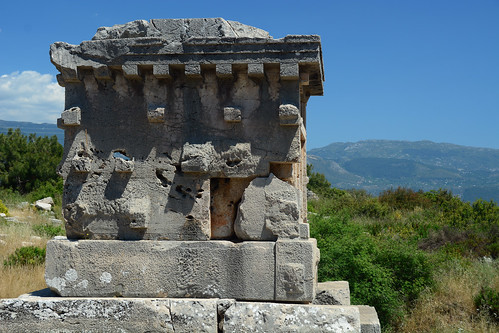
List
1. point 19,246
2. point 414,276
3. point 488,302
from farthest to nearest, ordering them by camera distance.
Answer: point 19,246 < point 414,276 < point 488,302

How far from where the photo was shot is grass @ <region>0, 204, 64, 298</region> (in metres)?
7.80

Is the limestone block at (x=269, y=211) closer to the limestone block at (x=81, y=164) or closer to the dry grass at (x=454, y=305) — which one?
the limestone block at (x=81, y=164)

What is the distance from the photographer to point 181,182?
4727mm

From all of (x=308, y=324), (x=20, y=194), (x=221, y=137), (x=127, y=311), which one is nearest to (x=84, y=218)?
(x=127, y=311)

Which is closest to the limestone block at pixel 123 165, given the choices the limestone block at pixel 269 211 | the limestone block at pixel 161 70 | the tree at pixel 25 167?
the limestone block at pixel 161 70

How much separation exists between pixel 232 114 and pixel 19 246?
8.43 metres

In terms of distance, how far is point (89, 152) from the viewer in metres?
4.90

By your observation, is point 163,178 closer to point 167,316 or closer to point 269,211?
point 269,211

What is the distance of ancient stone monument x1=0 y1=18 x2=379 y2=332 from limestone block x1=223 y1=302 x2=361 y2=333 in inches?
0.7

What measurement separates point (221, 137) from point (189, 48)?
0.91 meters

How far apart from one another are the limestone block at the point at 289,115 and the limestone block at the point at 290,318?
5.53ft

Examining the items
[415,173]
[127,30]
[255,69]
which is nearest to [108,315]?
[255,69]

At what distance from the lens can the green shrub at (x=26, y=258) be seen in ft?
30.2

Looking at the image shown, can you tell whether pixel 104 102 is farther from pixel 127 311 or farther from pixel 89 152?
pixel 127 311
